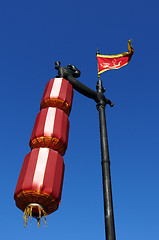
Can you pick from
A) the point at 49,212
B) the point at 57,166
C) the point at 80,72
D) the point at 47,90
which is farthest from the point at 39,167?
the point at 80,72

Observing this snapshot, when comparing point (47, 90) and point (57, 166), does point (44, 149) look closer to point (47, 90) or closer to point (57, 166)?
point (57, 166)

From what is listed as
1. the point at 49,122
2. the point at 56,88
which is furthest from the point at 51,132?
the point at 56,88

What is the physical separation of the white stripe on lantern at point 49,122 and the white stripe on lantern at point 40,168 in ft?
1.69

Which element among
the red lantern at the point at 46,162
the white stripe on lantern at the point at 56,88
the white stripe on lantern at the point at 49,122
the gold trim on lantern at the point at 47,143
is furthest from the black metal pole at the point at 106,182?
the white stripe on lantern at the point at 56,88

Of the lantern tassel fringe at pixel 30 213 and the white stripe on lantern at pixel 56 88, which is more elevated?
the white stripe on lantern at pixel 56 88

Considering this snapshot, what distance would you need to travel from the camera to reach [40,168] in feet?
15.6

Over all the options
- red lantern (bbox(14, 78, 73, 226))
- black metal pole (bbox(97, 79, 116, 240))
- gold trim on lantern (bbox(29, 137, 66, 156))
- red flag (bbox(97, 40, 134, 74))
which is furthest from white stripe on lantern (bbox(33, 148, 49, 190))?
red flag (bbox(97, 40, 134, 74))

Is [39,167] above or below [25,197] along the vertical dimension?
above

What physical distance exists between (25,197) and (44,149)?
1.16 m

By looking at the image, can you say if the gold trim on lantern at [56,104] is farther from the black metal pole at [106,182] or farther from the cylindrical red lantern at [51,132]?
the black metal pole at [106,182]

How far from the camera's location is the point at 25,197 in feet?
14.3

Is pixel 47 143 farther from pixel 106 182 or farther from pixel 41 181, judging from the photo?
pixel 106 182

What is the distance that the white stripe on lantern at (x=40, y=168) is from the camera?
4465 mm

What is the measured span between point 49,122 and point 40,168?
4.70 feet
